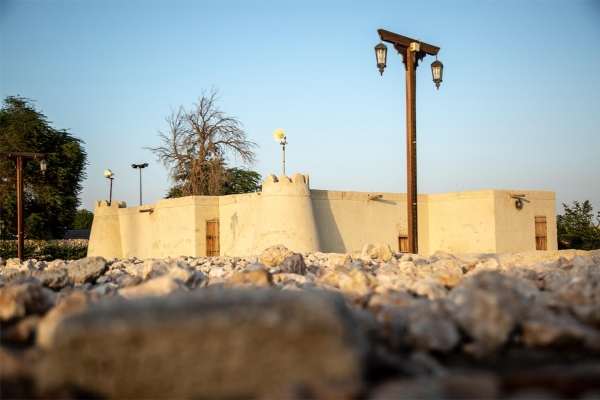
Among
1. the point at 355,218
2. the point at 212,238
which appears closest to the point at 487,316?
the point at 355,218

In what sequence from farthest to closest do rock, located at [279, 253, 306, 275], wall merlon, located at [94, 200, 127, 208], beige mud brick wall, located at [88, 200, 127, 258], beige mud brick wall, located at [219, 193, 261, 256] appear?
wall merlon, located at [94, 200, 127, 208]
beige mud brick wall, located at [88, 200, 127, 258]
beige mud brick wall, located at [219, 193, 261, 256]
rock, located at [279, 253, 306, 275]

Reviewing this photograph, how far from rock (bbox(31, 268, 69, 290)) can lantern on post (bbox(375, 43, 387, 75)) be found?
7457 mm

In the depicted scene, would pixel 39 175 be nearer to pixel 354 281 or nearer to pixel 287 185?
pixel 287 185

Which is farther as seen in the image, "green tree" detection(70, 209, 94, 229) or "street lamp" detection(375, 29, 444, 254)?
"green tree" detection(70, 209, 94, 229)

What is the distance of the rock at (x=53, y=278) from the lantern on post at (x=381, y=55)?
746 centimetres

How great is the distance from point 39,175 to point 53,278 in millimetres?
25181

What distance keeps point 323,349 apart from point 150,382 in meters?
0.59

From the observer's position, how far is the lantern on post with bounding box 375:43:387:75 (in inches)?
424

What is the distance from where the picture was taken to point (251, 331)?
194 centimetres

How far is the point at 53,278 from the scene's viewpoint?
4.91 meters

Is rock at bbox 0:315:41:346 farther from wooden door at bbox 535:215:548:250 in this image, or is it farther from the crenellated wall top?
wooden door at bbox 535:215:548:250

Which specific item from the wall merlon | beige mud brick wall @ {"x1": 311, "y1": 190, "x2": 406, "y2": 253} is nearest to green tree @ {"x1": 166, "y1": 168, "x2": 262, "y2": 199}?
the wall merlon

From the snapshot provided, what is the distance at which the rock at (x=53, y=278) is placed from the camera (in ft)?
15.9

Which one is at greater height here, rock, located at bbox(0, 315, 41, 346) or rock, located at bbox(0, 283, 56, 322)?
rock, located at bbox(0, 283, 56, 322)
